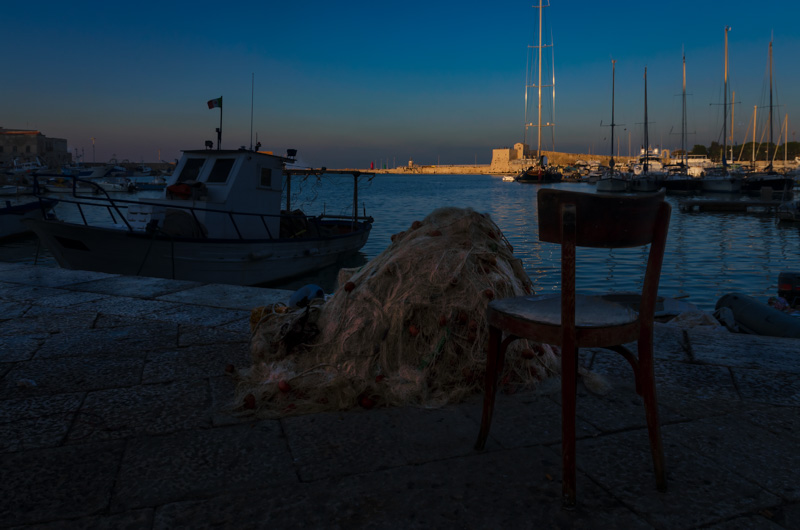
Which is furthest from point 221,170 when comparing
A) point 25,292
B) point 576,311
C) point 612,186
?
point 612,186

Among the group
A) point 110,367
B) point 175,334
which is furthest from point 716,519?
point 175,334

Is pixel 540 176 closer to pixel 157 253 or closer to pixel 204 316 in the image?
pixel 157 253

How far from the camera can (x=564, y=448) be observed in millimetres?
1886

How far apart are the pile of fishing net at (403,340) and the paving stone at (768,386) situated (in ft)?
3.30

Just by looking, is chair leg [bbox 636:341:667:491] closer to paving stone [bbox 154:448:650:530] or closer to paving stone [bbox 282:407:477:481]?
paving stone [bbox 154:448:650:530]

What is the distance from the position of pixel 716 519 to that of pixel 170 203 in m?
11.4

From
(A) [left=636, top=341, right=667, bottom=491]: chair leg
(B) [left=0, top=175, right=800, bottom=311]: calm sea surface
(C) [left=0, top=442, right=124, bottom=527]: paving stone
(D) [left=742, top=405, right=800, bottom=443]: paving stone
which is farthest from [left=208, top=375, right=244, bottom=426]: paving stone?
(B) [left=0, top=175, right=800, bottom=311]: calm sea surface

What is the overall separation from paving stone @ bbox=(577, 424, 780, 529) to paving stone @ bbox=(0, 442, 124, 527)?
172 cm

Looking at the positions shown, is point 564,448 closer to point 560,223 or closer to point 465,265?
point 560,223

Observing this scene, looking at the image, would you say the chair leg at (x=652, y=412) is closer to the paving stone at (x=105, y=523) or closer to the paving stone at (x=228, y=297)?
the paving stone at (x=105, y=523)

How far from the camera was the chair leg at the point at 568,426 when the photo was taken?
187 centimetres

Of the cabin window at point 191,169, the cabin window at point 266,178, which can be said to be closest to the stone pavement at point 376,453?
the cabin window at point 191,169

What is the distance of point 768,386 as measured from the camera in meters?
3.12

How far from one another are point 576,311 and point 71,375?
2.85m
